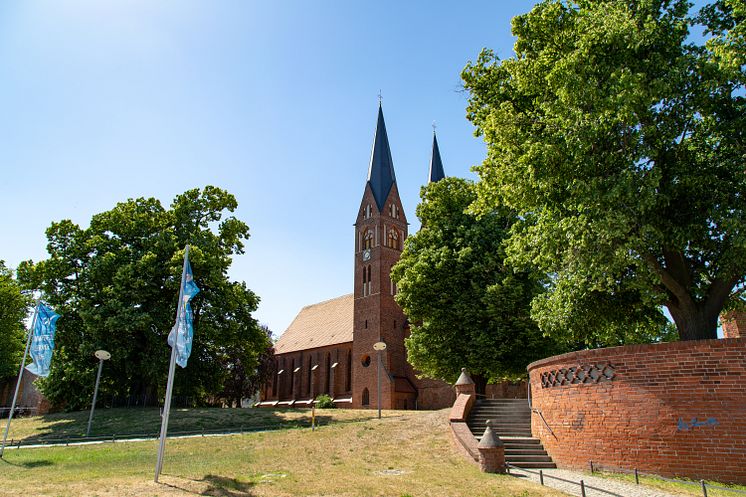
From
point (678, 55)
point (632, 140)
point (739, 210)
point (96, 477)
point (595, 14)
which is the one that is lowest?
point (96, 477)

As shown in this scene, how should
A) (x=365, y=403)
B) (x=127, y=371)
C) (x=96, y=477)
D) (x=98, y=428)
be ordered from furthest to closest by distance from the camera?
(x=365, y=403)
(x=127, y=371)
(x=98, y=428)
(x=96, y=477)

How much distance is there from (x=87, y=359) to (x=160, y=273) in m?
6.07

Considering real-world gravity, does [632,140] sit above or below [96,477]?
above

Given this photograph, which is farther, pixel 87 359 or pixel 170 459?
pixel 87 359

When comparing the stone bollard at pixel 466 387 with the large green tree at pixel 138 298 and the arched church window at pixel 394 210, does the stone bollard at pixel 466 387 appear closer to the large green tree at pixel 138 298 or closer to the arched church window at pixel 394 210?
the large green tree at pixel 138 298

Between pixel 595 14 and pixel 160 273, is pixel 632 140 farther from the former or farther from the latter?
pixel 160 273

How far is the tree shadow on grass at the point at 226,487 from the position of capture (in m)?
9.52

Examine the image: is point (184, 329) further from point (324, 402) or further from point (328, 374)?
point (328, 374)

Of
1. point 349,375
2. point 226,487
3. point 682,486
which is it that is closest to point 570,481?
point 682,486

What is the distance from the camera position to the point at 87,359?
28.7 metres

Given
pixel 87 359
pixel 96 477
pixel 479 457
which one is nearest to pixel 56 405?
pixel 87 359

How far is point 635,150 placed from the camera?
1220 cm

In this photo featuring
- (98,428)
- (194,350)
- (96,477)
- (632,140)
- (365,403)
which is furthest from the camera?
(365,403)

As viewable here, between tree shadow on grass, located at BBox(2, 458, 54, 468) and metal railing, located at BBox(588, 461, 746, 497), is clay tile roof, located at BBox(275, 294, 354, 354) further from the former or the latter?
metal railing, located at BBox(588, 461, 746, 497)
